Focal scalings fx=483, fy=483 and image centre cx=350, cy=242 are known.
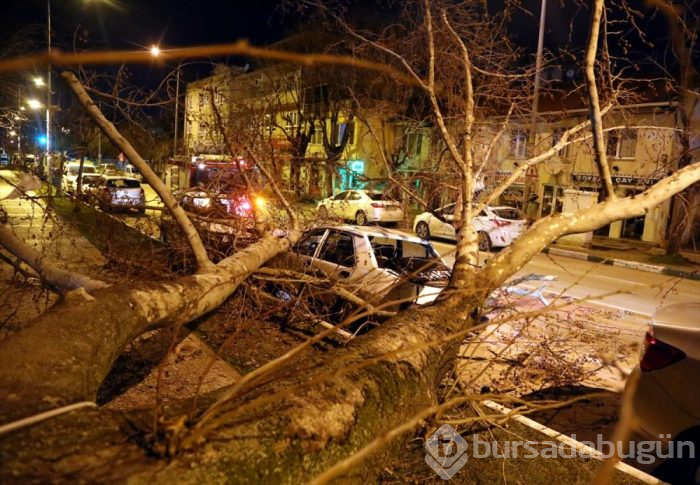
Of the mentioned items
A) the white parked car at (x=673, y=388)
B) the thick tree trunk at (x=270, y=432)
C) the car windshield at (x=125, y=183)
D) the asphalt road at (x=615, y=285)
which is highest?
the car windshield at (x=125, y=183)

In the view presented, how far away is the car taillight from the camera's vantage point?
332cm

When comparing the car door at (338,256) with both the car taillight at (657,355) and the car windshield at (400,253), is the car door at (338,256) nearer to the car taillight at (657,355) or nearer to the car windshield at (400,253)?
the car windshield at (400,253)

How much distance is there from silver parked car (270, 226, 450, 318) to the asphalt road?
1051mm

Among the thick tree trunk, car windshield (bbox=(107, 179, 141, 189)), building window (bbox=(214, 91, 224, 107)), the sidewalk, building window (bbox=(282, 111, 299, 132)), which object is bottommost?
the sidewalk

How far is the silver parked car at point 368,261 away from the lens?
6.28 metres

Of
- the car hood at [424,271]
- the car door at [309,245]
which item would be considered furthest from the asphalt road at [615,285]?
the car door at [309,245]

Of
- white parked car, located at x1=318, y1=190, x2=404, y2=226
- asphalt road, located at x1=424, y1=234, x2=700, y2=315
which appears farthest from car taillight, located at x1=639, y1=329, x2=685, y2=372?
white parked car, located at x1=318, y1=190, x2=404, y2=226

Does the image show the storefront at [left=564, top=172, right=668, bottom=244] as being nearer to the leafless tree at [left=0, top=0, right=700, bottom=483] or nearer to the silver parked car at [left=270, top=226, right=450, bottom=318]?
the silver parked car at [left=270, top=226, right=450, bottom=318]

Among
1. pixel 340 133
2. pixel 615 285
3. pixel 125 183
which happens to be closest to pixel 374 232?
pixel 615 285

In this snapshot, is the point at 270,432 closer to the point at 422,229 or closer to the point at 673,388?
the point at 673,388

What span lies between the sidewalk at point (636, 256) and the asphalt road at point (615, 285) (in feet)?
1.26

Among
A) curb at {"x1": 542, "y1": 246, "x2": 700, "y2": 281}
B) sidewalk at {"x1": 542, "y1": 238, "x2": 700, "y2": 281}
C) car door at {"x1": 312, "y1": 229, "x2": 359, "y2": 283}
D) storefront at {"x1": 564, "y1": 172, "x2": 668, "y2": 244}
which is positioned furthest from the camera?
storefront at {"x1": 564, "y1": 172, "x2": 668, "y2": 244}

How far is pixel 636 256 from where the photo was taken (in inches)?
663

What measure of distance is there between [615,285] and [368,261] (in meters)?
8.05
